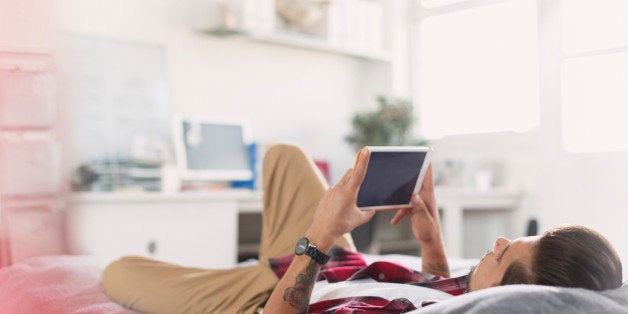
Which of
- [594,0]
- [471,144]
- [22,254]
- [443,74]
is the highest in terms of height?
[594,0]

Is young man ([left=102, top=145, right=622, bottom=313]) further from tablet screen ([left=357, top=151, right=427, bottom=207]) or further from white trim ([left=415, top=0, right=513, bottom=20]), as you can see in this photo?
white trim ([left=415, top=0, right=513, bottom=20])

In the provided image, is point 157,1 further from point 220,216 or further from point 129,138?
point 220,216

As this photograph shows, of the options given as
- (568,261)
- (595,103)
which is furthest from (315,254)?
(595,103)

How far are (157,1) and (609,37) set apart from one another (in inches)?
87.4

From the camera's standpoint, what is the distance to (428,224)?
65.7 inches

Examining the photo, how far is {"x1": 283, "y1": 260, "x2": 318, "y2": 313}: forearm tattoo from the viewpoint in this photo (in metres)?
1.27

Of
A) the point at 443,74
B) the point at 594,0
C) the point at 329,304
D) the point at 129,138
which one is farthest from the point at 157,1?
the point at 329,304

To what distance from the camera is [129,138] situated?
131 inches

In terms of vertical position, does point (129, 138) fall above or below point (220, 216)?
above

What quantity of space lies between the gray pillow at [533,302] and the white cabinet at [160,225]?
6.23 ft

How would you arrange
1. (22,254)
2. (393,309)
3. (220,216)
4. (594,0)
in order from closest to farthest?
(393,309) < (22,254) < (220,216) < (594,0)

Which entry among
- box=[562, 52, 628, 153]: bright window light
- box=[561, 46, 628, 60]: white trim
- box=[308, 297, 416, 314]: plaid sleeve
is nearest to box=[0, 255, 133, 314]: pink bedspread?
box=[308, 297, 416, 314]: plaid sleeve

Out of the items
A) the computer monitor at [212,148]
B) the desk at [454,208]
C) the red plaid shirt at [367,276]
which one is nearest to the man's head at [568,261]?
the red plaid shirt at [367,276]

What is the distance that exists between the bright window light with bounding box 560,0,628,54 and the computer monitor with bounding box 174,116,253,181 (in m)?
1.73
